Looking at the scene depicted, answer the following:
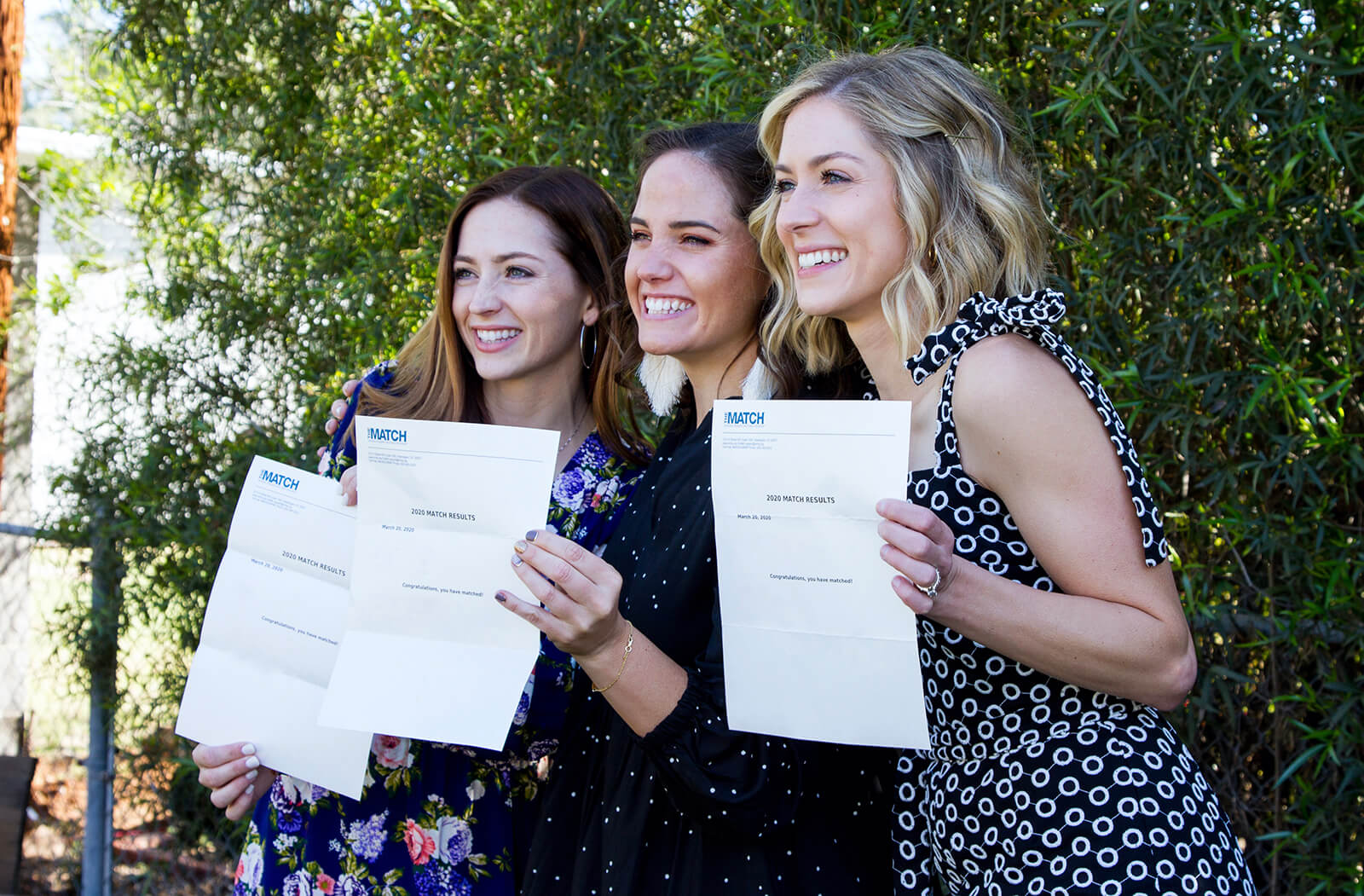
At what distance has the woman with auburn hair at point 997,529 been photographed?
1.33m

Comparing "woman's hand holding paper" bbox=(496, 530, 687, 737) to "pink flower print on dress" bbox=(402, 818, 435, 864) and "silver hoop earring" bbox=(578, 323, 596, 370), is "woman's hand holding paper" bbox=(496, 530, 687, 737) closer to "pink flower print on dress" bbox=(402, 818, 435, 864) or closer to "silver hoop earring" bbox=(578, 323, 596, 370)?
"pink flower print on dress" bbox=(402, 818, 435, 864)

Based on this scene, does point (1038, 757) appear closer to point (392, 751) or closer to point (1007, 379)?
point (1007, 379)

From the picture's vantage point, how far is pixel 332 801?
2.01 metres

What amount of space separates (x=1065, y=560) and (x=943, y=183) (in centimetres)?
53

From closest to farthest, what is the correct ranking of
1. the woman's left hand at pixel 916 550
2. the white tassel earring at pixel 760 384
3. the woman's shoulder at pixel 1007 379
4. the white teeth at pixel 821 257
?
the woman's left hand at pixel 916 550 < the woman's shoulder at pixel 1007 379 < the white teeth at pixel 821 257 < the white tassel earring at pixel 760 384

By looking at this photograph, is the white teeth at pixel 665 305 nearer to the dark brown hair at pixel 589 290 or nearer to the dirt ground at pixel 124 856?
the dark brown hair at pixel 589 290

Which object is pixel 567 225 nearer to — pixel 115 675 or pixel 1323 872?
pixel 1323 872

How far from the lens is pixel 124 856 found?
457cm

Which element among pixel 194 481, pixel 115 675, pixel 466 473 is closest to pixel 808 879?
pixel 466 473

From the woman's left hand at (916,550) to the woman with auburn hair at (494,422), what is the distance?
0.74 metres

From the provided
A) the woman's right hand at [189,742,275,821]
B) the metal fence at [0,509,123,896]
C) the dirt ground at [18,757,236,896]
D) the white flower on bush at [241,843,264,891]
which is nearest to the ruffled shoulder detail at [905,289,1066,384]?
→ the woman's right hand at [189,742,275,821]

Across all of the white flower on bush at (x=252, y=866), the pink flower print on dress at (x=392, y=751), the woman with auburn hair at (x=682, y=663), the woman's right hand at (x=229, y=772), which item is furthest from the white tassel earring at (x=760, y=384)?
the white flower on bush at (x=252, y=866)

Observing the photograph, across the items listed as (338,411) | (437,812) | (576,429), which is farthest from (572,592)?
(338,411)

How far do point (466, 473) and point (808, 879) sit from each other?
69 cm
